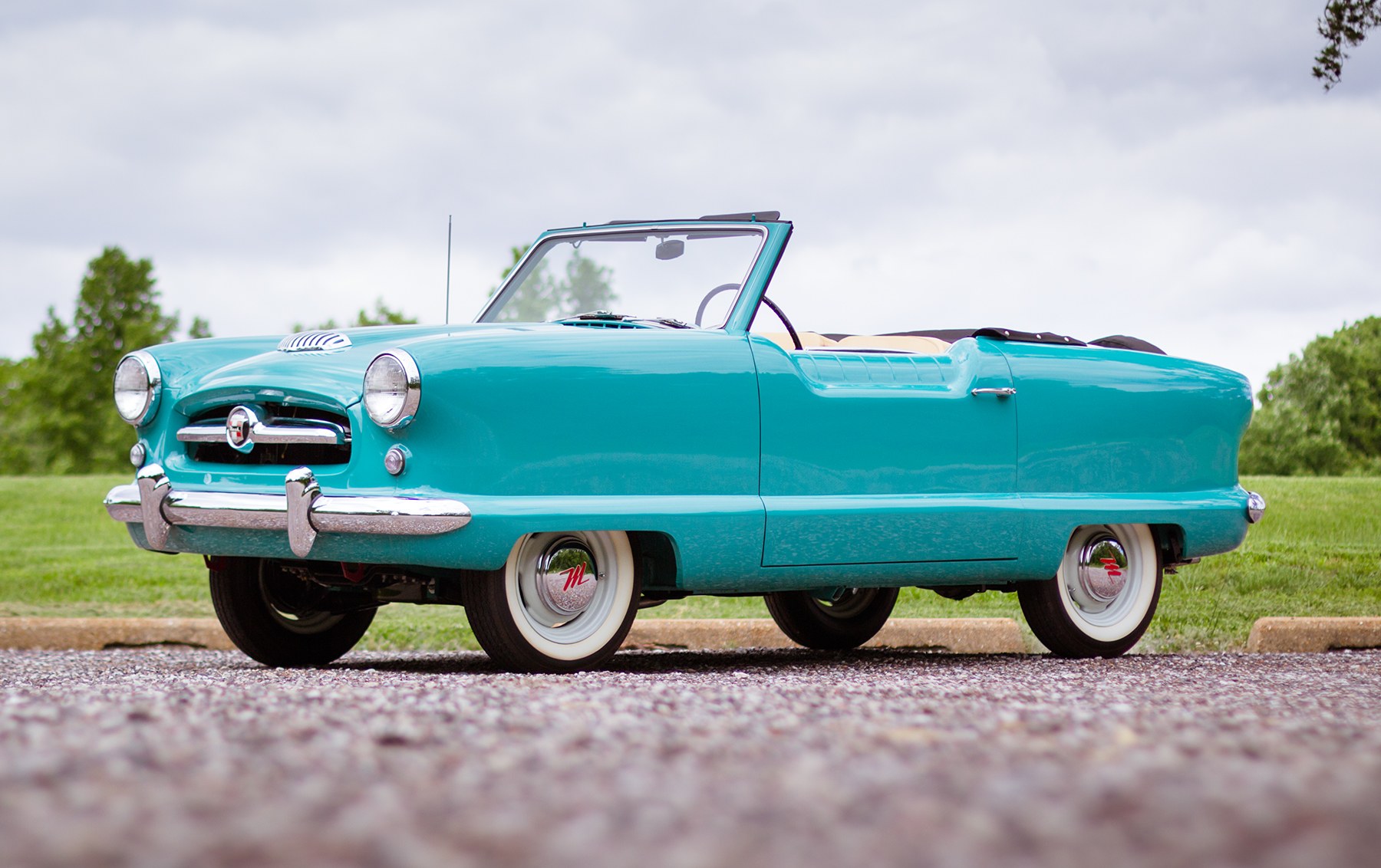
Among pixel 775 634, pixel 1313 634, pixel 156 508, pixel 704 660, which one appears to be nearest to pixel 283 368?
pixel 156 508

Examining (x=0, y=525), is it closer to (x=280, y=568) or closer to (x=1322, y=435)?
(x=280, y=568)

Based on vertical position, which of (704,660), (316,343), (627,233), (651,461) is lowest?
(704,660)

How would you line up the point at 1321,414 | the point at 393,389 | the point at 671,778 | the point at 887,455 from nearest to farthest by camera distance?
the point at 671,778, the point at 393,389, the point at 887,455, the point at 1321,414

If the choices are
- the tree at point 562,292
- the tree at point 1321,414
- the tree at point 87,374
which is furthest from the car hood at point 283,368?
the tree at point 87,374

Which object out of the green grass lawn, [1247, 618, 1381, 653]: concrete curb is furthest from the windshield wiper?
[1247, 618, 1381, 653]: concrete curb

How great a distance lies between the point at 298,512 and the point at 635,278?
1893mm

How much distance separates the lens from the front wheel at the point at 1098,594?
605cm

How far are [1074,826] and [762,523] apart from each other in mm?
3006

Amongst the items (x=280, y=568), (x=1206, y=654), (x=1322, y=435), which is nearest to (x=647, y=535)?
(x=280, y=568)

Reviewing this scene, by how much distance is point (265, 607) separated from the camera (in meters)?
5.68

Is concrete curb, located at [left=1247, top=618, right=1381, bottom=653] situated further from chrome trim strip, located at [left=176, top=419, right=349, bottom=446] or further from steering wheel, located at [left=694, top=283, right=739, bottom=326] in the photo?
chrome trim strip, located at [left=176, top=419, right=349, bottom=446]

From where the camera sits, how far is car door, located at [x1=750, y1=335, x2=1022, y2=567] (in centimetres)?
504

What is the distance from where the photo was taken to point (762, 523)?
4.93m

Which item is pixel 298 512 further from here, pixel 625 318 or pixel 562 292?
pixel 562 292
